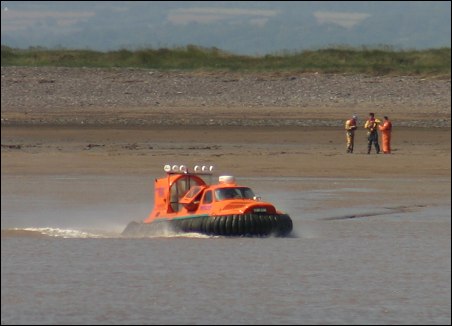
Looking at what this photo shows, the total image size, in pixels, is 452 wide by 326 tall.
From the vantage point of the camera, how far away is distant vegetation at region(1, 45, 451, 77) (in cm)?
4462

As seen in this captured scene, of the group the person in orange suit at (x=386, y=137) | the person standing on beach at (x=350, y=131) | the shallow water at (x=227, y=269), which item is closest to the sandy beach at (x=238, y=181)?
the shallow water at (x=227, y=269)

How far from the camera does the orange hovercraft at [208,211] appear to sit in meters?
18.8

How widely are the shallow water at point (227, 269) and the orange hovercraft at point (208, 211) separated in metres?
0.17

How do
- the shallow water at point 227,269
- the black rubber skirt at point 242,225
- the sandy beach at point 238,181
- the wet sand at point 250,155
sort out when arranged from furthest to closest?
the wet sand at point 250,155 → the black rubber skirt at point 242,225 → the sandy beach at point 238,181 → the shallow water at point 227,269

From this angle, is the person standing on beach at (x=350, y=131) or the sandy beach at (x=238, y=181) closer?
the sandy beach at (x=238, y=181)

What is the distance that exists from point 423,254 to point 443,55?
30961mm

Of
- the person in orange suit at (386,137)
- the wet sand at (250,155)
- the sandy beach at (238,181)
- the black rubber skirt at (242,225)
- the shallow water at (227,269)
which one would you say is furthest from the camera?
the person in orange suit at (386,137)

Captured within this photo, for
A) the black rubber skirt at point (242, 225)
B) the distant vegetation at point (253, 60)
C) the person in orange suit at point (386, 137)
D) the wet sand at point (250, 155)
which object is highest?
the distant vegetation at point (253, 60)

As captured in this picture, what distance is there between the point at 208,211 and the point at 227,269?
2.78m

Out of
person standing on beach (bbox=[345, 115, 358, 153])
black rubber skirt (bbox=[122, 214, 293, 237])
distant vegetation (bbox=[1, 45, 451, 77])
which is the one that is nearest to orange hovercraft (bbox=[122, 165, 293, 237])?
black rubber skirt (bbox=[122, 214, 293, 237])

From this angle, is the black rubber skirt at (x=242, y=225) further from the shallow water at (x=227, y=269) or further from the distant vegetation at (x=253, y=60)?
the distant vegetation at (x=253, y=60)

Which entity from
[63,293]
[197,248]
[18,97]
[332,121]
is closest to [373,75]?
[332,121]

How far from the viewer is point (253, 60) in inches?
1858

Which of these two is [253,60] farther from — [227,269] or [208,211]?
[227,269]
